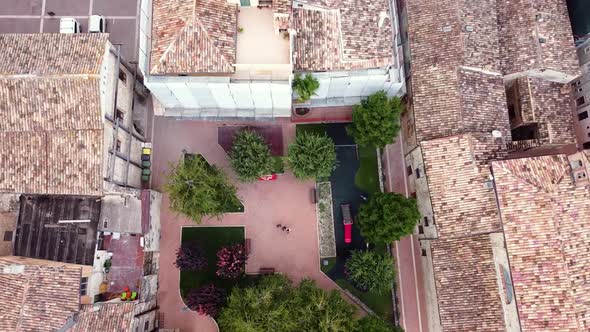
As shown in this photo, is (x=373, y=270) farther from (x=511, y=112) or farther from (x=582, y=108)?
(x=582, y=108)

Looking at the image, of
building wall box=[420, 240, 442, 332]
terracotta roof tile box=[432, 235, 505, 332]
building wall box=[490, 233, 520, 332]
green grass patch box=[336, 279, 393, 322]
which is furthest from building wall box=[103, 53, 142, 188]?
building wall box=[490, 233, 520, 332]

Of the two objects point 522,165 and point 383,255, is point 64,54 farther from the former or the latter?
point 522,165

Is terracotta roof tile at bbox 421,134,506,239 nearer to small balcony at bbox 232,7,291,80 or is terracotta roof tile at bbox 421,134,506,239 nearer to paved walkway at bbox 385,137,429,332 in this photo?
paved walkway at bbox 385,137,429,332

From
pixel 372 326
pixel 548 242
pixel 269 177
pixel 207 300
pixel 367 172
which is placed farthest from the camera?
pixel 367 172

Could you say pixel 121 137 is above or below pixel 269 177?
above

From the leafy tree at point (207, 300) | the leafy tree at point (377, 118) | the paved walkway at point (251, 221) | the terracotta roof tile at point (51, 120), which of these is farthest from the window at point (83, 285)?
the leafy tree at point (377, 118)

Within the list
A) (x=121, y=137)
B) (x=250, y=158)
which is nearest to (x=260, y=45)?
(x=250, y=158)
